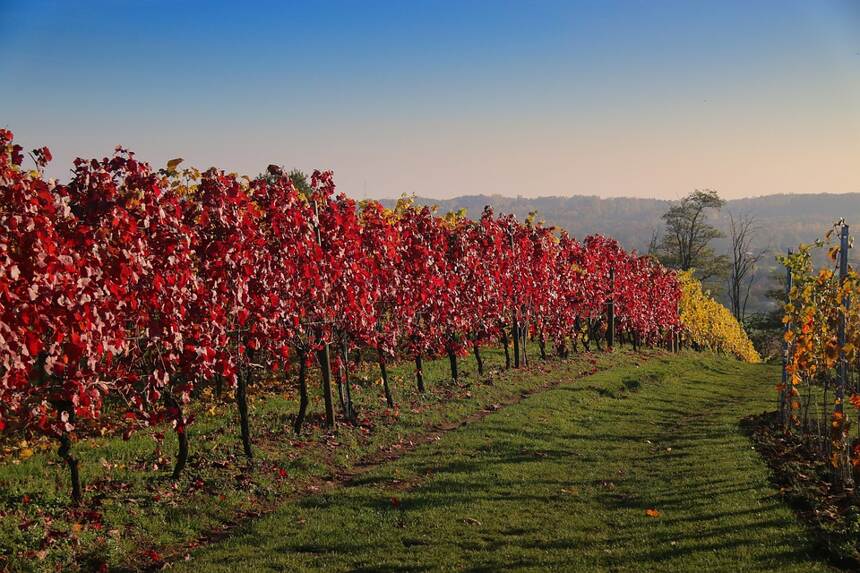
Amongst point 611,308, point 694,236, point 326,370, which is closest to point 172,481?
point 326,370

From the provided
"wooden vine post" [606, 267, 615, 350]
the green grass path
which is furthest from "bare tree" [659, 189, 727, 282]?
the green grass path

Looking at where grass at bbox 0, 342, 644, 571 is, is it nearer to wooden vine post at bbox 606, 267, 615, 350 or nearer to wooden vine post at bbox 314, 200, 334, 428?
wooden vine post at bbox 314, 200, 334, 428

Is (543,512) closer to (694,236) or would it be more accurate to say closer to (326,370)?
(326,370)

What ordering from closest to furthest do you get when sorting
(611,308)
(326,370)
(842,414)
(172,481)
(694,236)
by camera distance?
(842,414) < (172,481) < (326,370) < (611,308) < (694,236)

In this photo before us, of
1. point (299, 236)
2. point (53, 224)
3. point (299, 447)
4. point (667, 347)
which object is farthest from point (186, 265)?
point (667, 347)

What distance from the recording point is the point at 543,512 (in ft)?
31.2

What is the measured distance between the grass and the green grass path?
828 millimetres

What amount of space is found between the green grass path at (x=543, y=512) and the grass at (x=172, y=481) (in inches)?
32.6

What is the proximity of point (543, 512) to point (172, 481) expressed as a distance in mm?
5842

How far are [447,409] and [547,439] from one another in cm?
321

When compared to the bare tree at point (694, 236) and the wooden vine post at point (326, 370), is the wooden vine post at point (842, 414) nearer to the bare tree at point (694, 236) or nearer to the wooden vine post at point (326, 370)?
the wooden vine post at point (326, 370)

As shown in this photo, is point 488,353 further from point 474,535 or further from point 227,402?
point 474,535

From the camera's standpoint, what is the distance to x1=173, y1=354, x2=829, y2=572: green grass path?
Result: 7586 millimetres

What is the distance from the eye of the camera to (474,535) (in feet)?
27.8
